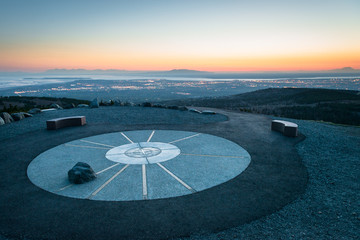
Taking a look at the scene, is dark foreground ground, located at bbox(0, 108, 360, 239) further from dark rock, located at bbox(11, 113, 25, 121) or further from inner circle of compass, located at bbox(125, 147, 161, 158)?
dark rock, located at bbox(11, 113, 25, 121)

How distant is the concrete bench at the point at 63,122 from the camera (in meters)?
13.0

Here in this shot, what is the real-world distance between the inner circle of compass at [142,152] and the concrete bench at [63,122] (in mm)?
6605

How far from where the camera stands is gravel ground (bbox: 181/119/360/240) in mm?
4367

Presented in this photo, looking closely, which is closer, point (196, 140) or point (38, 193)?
point (38, 193)

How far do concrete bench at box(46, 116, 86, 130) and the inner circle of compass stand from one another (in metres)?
6.60

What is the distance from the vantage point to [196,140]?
1083cm

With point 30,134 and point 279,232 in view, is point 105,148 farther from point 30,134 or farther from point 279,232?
point 279,232

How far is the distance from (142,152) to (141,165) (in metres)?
1.33


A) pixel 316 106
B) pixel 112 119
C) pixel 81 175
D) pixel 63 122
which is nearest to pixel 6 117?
pixel 63 122

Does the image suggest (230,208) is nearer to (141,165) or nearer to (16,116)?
(141,165)

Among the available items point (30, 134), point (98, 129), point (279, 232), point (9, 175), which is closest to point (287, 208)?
point (279, 232)

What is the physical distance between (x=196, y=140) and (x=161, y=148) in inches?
82.0

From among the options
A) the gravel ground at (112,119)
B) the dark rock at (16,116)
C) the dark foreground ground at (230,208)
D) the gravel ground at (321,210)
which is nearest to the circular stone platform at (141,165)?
the dark foreground ground at (230,208)

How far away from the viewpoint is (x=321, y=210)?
516 centimetres
